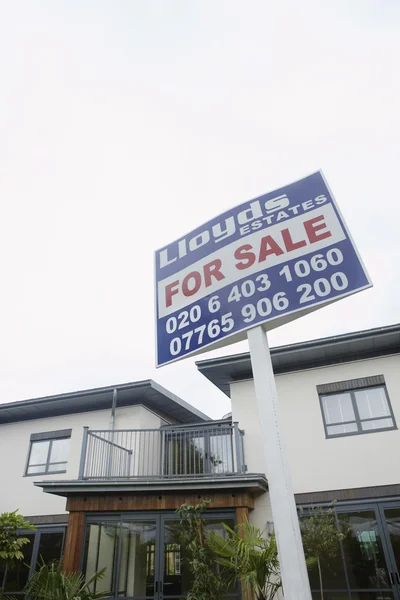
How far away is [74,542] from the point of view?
9812 mm

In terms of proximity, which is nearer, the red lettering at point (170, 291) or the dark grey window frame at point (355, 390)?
the red lettering at point (170, 291)

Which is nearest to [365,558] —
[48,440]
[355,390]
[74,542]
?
[355,390]

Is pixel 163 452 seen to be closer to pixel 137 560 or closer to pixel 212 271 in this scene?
pixel 137 560

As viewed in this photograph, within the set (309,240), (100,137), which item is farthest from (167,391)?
(309,240)

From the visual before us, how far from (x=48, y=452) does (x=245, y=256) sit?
12.5 m

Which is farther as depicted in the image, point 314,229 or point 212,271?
point 212,271

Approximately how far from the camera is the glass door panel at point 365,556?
352 inches

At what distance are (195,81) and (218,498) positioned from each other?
9.51 meters

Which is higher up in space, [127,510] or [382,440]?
[382,440]

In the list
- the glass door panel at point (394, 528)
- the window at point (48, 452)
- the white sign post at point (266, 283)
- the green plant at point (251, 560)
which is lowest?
the green plant at point (251, 560)

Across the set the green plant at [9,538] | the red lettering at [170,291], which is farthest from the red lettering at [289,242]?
the green plant at [9,538]

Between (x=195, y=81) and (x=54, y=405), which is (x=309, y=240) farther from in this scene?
(x=54, y=405)

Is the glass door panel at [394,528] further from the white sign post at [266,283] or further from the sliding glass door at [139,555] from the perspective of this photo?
the white sign post at [266,283]

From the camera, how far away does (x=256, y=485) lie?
31.9 feet
